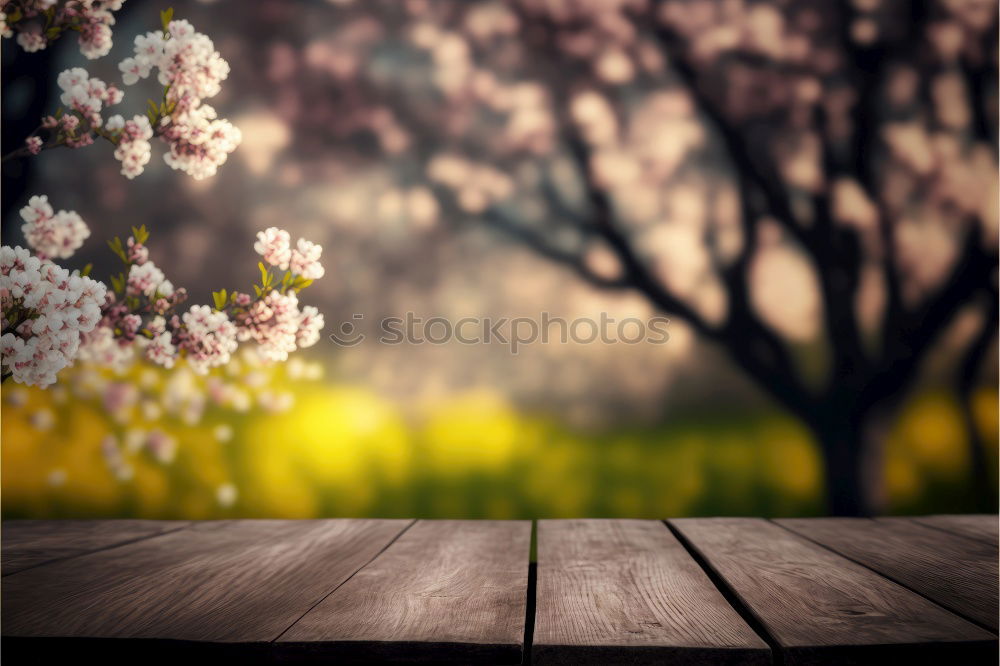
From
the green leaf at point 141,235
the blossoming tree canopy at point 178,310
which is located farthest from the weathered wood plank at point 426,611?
the green leaf at point 141,235

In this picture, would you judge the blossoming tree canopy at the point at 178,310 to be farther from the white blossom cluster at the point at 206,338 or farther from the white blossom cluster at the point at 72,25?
the white blossom cluster at the point at 72,25

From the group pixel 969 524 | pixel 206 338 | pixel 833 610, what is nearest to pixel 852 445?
pixel 969 524

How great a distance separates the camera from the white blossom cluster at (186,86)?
1744mm

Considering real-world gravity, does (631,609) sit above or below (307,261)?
below

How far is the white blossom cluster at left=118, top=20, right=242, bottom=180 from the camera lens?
1.74m

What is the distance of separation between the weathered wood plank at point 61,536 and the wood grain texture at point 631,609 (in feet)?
2.77

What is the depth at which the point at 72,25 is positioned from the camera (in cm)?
174

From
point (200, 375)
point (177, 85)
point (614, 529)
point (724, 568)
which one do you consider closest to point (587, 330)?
point (614, 529)

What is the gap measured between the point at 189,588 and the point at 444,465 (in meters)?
0.76

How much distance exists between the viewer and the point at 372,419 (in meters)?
1.73

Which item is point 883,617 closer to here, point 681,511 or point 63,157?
point 681,511

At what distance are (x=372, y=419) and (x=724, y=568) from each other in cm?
92

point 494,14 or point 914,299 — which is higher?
point 494,14

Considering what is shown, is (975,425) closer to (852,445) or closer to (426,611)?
(852,445)
